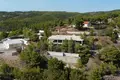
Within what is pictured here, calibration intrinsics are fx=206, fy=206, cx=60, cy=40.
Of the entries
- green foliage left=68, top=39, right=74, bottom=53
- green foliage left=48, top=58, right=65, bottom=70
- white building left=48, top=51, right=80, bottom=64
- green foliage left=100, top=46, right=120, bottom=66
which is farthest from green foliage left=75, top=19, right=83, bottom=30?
green foliage left=48, top=58, right=65, bottom=70

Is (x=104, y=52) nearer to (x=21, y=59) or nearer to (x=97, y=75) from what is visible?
(x=97, y=75)

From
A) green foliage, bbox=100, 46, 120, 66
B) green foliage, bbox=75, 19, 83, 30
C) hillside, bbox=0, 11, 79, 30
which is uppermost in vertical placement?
green foliage, bbox=75, 19, 83, 30

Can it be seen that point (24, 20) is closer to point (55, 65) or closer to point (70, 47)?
point (70, 47)

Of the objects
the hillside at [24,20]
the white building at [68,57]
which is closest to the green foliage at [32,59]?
the white building at [68,57]

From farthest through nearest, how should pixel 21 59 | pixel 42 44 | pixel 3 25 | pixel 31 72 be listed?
pixel 3 25
pixel 42 44
pixel 21 59
pixel 31 72

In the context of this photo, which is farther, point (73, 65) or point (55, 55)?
point (55, 55)

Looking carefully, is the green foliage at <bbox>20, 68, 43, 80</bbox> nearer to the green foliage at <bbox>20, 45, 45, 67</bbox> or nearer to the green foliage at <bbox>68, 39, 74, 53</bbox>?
the green foliage at <bbox>20, 45, 45, 67</bbox>

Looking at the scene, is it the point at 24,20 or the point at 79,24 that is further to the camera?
the point at 24,20

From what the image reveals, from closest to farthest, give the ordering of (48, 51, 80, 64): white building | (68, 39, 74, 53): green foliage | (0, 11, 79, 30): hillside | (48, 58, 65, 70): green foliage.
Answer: (48, 58, 65, 70): green foliage → (48, 51, 80, 64): white building → (68, 39, 74, 53): green foliage → (0, 11, 79, 30): hillside

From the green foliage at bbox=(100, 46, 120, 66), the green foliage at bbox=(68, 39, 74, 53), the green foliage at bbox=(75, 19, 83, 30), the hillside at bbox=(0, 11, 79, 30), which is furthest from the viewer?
the hillside at bbox=(0, 11, 79, 30)

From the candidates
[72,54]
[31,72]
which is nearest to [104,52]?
[72,54]

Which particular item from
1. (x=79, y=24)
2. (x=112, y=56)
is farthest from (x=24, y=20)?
(x=112, y=56)
